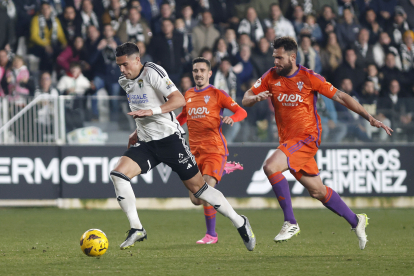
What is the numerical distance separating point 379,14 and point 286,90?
33.6ft

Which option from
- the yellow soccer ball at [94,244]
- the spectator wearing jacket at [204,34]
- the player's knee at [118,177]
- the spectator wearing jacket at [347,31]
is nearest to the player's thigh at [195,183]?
the player's knee at [118,177]

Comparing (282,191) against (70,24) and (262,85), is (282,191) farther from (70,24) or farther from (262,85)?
(70,24)

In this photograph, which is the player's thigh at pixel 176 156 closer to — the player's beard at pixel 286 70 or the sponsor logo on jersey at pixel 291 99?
the sponsor logo on jersey at pixel 291 99

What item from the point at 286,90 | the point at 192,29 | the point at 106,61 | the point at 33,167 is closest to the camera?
the point at 286,90

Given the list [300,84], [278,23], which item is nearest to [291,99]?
[300,84]

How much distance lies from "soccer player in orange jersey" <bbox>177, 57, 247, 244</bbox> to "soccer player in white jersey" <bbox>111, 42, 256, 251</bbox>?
142 centimetres

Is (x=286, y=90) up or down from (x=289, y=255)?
up

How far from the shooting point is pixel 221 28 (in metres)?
14.5

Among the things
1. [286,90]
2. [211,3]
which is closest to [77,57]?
[211,3]

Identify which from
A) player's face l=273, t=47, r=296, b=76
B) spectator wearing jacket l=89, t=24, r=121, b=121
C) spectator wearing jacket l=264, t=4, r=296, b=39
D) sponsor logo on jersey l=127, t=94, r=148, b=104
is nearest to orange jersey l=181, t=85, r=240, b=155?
player's face l=273, t=47, r=296, b=76

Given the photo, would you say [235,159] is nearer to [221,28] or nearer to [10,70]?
[221,28]

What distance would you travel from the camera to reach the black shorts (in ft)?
20.3

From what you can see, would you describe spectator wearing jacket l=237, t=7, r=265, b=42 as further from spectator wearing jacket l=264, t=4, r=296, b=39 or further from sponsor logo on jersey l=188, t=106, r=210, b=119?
sponsor logo on jersey l=188, t=106, r=210, b=119

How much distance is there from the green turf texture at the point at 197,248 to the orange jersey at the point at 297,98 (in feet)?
4.30
